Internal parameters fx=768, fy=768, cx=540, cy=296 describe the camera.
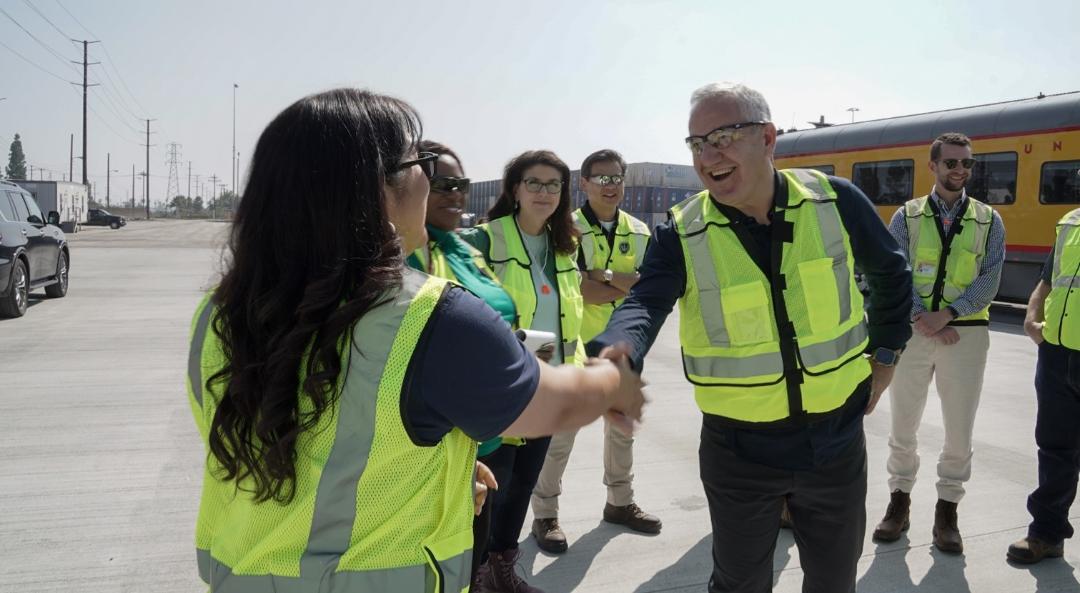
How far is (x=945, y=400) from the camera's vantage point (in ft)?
13.1

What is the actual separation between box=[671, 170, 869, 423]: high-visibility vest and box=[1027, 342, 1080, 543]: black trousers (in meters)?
1.77

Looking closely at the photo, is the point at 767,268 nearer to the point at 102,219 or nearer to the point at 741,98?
the point at 741,98

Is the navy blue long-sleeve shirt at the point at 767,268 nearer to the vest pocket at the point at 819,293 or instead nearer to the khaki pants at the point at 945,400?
the vest pocket at the point at 819,293

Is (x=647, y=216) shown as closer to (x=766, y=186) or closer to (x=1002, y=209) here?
(x=1002, y=209)

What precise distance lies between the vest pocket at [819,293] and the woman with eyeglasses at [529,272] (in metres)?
1.06

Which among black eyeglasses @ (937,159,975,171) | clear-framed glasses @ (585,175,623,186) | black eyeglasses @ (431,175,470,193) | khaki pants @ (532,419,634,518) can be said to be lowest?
khaki pants @ (532,419,634,518)

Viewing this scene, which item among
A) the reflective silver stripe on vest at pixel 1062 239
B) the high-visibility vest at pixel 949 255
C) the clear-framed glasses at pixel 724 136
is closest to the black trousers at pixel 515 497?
the clear-framed glasses at pixel 724 136

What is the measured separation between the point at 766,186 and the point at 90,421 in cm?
550

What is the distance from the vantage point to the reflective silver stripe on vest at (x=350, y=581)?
1.35m

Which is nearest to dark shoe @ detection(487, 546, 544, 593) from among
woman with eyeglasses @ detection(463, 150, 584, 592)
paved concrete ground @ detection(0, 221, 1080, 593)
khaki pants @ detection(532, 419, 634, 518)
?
woman with eyeglasses @ detection(463, 150, 584, 592)

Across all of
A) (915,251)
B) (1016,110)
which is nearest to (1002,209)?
(1016,110)

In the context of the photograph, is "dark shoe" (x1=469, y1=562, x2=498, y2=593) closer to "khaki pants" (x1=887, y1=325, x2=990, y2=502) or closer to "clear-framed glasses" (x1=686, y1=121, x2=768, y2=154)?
"clear-framed glasses" (x1=686, y1=121, x2=768, y2=154)

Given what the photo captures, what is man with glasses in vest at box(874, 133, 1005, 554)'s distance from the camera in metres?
3.93

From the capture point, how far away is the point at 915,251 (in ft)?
13.7
